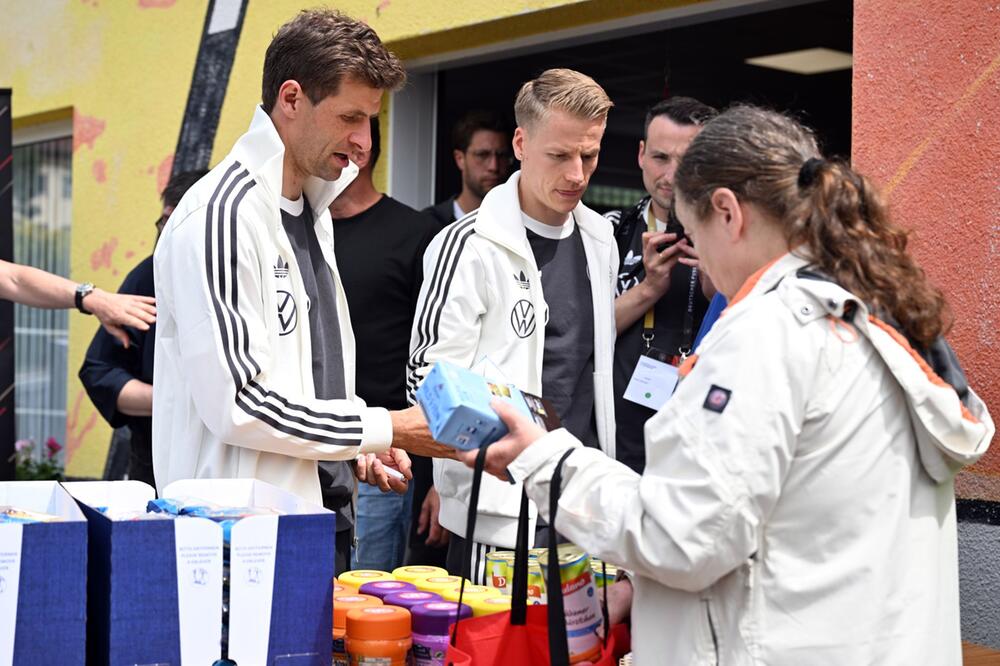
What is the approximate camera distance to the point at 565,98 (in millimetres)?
3547

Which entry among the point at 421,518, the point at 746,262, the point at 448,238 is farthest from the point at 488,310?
the point at 746,262

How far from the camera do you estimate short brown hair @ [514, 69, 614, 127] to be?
353 centimetres

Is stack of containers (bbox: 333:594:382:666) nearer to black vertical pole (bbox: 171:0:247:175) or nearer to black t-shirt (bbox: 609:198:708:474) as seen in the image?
black t-shirt (bbox: 609:198:708:474)

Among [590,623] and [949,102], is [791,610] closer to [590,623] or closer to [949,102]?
[590,623]

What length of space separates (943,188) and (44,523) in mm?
2545

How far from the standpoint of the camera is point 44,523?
1.94m

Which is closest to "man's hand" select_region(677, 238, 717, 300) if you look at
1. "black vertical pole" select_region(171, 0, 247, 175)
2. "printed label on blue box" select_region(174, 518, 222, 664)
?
"printed label on blue box" select_region(174, 518, 222, 664)

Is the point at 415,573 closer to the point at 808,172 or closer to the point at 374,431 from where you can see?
the point at 374,431

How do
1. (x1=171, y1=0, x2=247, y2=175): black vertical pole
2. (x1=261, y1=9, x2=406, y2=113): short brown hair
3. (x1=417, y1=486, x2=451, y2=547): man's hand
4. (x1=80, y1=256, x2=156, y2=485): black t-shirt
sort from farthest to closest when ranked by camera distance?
1. (x1=171, y1=0, x2=247, y2=175): black vertical pole
2. (x1=80, y1=256, x2=156, y2=485): black t-shirt
3. (x1=417, y1=486, x2=451, y2=547): man's hand
4. (x1=261, y1=9, x2=406, y2=113): short brown hair

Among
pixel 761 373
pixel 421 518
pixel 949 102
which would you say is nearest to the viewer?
pixel 761 373

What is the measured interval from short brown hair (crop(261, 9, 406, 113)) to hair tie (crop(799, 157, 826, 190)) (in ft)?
4.32

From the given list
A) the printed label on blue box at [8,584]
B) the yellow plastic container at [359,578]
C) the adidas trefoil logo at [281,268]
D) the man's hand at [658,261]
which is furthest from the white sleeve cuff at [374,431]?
the man's hand at [658,261]

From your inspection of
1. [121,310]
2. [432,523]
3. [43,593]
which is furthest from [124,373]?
[43,593]

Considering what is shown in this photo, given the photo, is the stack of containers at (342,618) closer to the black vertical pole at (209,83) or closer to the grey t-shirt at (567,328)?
the grey t-shirt at (567,328)
